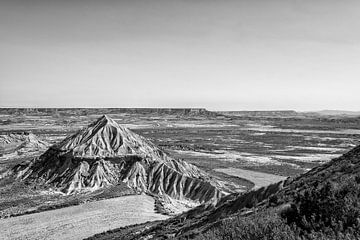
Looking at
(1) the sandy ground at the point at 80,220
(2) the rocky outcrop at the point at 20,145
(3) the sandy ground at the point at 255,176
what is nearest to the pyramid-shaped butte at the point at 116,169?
(1) the sandy ground at the point at 80,220

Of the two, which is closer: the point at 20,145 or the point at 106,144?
the point at 106,144

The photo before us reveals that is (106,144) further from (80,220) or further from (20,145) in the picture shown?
(20,145)

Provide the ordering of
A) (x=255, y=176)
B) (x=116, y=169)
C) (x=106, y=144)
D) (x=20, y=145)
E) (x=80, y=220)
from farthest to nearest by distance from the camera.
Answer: (x=20, y=145), (x=255, y=176), (x=106, y=144), (x=116, y=169), (x=80, y=220)

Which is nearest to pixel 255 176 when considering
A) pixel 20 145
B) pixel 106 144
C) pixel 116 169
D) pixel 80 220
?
pixel 116 169

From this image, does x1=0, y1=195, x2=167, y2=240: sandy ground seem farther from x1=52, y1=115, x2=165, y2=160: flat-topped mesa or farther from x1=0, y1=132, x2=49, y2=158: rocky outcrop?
x1=0, y1=132, x2=49, y2=158: rocky outcrop

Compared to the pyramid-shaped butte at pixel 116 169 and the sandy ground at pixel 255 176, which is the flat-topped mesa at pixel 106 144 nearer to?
the pyramid-shaped butte at pixel 116 169

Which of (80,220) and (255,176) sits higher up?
(80,220)
